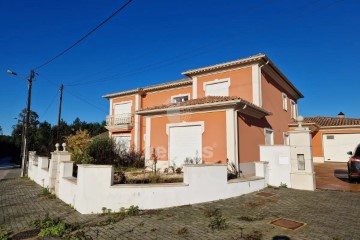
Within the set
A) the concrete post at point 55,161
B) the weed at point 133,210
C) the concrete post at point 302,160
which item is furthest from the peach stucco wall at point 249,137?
the concrete post at point 55,161

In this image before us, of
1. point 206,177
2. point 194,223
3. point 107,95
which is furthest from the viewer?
point 107,95

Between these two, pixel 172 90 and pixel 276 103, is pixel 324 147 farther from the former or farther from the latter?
pixel 172 90

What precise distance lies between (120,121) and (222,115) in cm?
1320

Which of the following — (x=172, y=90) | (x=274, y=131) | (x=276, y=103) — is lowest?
(x=274, y=131)

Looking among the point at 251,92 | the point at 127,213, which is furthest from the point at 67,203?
the point at 251,92

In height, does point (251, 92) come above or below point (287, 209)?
above

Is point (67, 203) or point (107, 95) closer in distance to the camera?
point (67, 203)

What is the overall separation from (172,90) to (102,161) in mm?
8547

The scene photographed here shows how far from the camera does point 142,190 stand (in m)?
6.63

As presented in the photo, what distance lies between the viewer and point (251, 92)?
13758 millimetres

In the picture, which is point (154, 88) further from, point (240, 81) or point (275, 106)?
point (275, 106)

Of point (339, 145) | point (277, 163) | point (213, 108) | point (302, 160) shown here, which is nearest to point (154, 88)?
point (213, 108)

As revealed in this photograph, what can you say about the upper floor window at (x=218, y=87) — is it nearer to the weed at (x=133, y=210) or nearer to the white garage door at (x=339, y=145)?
the weed at (x=133, y=210)

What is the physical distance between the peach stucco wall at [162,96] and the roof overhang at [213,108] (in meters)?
5.98
